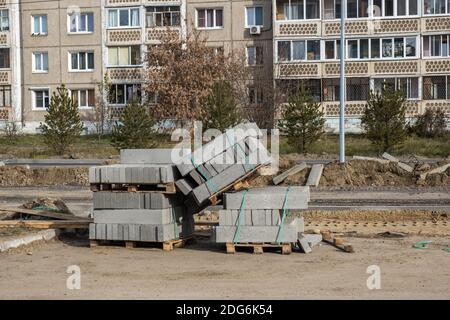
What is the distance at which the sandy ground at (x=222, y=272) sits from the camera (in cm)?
980

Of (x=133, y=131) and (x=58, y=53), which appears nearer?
(x=133, y=131)

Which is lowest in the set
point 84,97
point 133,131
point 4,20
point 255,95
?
point 133,131

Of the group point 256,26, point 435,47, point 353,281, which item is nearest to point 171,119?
point 256,26

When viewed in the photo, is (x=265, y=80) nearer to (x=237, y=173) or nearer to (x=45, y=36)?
(x=45, y=36)

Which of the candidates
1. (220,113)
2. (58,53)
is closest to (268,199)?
(220,113)

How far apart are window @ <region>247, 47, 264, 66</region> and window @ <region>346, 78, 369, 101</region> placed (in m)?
6.62

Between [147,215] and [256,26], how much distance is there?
40.6 metres

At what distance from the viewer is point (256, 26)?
172ft

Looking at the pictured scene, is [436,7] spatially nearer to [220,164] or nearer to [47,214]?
[47,214]

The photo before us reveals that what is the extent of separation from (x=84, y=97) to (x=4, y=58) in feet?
23.2

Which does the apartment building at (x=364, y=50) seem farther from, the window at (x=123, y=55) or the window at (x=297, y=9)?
the window at (x=123, y=55)

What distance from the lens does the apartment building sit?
49.2m

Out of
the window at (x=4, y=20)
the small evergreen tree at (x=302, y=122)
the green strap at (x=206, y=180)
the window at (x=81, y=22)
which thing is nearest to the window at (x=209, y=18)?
the window at (x=81, y=22)

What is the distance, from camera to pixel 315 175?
26.2 metres
